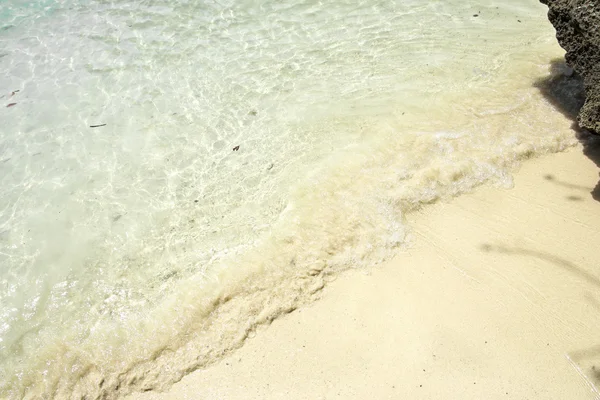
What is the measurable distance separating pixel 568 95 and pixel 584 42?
697mm

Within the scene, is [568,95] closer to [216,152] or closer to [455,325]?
[455,325]

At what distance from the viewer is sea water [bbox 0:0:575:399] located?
328cm

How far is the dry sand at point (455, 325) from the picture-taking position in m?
2.77

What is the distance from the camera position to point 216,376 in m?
2.94

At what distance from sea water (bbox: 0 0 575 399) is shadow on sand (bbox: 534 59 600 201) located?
0.38ft

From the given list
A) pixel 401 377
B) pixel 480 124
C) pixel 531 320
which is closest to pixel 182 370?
pixel 401 377

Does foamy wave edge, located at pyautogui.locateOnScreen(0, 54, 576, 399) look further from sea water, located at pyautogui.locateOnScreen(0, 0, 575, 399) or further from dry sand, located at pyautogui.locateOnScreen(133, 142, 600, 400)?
dry sand, located at pyautogui.locateOnScreen(133, 142, 600, 400)

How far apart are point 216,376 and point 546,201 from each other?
10.1 ft

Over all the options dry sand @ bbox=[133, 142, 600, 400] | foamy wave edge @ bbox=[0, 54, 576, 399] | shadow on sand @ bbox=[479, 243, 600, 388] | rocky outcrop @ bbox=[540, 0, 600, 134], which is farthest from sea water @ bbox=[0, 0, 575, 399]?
shadow on sand @ bbox=[479, 243, 600, 388]

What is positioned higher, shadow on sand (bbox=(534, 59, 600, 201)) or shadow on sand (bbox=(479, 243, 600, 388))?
shadow on sand (bbox=(534, 59, 600, 201))

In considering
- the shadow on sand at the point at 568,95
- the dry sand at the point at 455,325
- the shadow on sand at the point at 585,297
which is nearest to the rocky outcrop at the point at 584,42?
the shadow on sand at the point at 568,95

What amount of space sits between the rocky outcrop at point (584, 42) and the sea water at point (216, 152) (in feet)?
1.23

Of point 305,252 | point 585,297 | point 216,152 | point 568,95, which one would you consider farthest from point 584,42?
point 216,152

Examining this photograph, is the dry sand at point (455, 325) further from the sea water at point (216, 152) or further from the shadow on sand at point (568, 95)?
the shadow on sand at point (568, 95)
